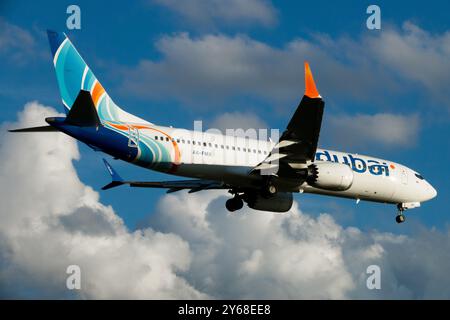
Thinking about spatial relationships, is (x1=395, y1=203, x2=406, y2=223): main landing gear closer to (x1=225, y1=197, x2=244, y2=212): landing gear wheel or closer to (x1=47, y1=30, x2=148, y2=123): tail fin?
(x1=225, y1=197, x2=244, y2=212): landing gear wheel

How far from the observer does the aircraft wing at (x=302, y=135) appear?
33.2 metres

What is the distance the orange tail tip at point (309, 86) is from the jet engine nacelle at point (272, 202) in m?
11.5

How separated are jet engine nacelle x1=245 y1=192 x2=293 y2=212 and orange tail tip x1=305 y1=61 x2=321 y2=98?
37.9ft

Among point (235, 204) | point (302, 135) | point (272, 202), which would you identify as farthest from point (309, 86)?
point (235, 204)

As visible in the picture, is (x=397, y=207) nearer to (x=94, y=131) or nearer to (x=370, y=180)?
(x=370, y=180)

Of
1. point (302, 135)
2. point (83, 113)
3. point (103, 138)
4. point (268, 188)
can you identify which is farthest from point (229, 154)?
point (83, 113)

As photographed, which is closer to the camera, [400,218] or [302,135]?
[302,135]

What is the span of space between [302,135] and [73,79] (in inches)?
494

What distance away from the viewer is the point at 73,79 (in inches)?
1533

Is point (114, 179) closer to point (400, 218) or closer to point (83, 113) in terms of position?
point (83, 113)

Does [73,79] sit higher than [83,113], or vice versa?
[73,79]

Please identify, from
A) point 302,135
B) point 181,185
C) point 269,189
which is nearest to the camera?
point 302,135

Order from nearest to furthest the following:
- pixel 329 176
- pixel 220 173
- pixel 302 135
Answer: pixel 302 135 → pixel 220 173 → pixel 329 176

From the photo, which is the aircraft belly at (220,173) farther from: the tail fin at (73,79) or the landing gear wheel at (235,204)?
the landing gear wheel at (235,204)
